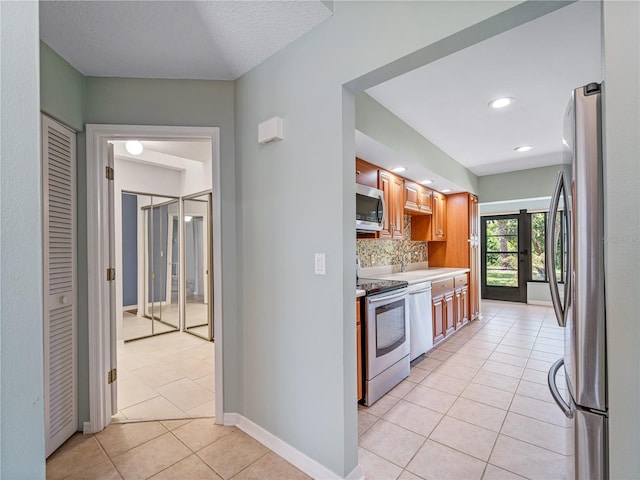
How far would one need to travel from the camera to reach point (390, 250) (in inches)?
167

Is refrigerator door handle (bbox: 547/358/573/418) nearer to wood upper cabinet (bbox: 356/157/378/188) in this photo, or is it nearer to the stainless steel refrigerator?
the stainless steel refrigerator

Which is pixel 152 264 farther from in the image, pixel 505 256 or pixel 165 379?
pixel 505 256

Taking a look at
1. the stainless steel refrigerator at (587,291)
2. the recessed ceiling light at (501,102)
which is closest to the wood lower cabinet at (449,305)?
the recessed ceiling light at (501,102)

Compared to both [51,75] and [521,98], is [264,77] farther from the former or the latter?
[521,98]

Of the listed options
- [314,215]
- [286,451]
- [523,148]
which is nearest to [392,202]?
[523,148]

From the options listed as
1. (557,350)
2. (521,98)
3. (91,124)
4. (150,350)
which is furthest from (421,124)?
(150,350)

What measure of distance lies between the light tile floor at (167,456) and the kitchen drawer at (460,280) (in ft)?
11.3

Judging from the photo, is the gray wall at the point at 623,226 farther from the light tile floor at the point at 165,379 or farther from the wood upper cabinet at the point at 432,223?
the wood upper cabinet at the point at 432,223

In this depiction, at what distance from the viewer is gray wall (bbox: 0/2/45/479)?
1.95ft

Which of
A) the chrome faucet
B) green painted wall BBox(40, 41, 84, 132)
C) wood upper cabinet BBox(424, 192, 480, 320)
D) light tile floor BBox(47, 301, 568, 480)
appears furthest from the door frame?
wood upper cabinet BBox(424, 192, 480, 320)

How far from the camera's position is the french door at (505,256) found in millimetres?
6562

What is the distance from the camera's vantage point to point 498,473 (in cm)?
171

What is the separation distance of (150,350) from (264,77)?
11.6ft

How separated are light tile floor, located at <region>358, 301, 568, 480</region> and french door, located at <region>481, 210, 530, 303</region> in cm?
333
